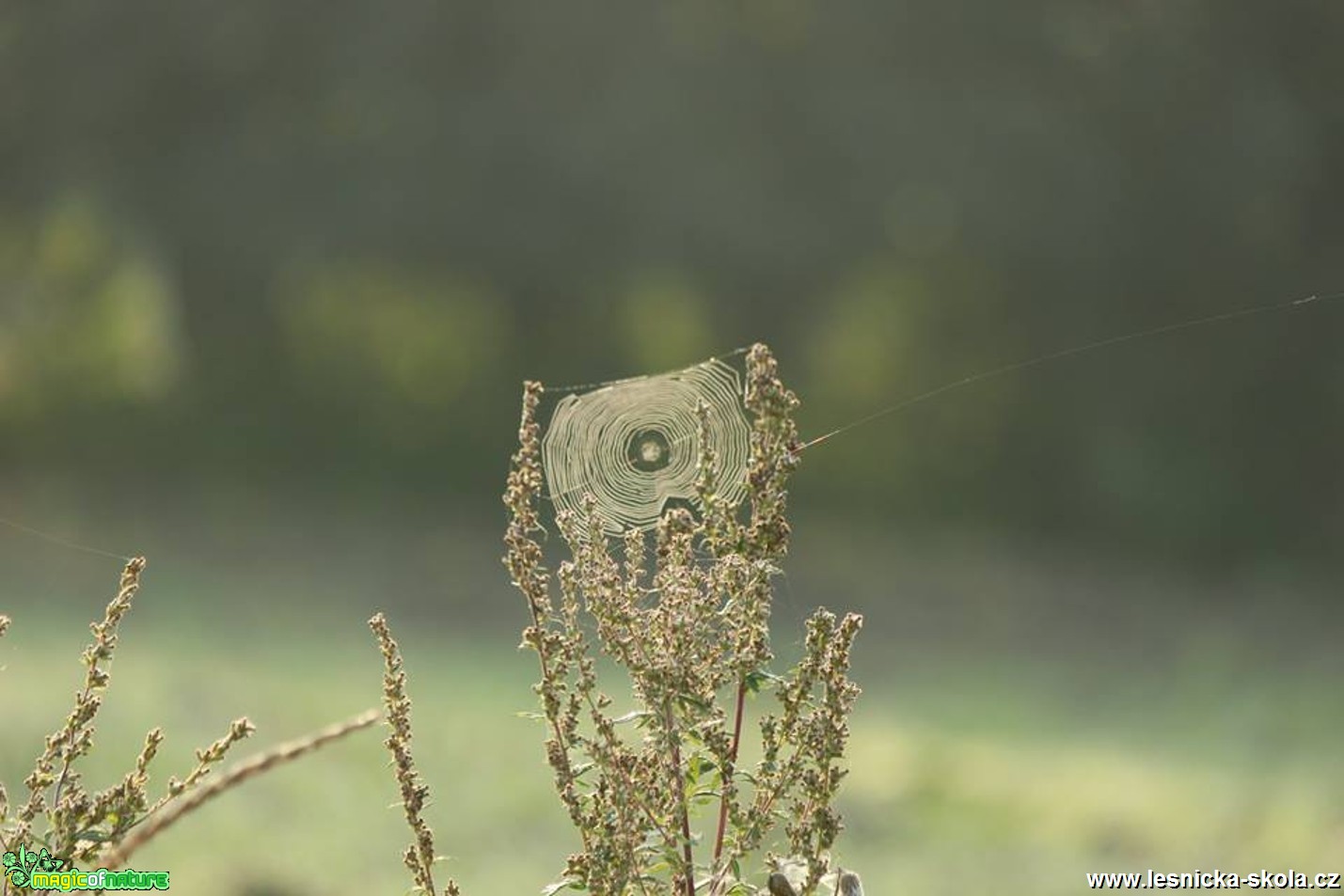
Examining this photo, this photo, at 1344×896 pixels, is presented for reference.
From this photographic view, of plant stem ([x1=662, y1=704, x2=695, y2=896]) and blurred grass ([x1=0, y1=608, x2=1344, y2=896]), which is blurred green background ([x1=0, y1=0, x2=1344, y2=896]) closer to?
blurred grass ([x1=0, y1=608, x2=1344, y2=896])

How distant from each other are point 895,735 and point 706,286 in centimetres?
330

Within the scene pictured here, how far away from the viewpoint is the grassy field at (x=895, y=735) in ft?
15.1

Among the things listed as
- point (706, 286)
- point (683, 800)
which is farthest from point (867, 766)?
point (683, 800)

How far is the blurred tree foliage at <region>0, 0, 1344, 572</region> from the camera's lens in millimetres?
8039

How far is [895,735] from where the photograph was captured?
5.89m

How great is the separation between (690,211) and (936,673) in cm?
293

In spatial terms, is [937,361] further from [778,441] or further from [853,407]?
[778,441]

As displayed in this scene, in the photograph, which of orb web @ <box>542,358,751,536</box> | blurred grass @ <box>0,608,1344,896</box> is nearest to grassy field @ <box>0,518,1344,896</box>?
blurred grass @ <box>0,608,1344,896</box>

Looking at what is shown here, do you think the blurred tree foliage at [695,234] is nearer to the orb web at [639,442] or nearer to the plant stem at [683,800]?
the orb web at [639,442]

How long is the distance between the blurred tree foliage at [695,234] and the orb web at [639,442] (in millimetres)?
6269

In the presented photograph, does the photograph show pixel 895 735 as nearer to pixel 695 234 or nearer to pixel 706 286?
pixel 706 286

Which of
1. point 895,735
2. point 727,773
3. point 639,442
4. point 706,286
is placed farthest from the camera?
point 706,286

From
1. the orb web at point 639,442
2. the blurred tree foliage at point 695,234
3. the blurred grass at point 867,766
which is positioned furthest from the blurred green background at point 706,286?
the orb web at point 639,442

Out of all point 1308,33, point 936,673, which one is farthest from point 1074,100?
point 936,673
